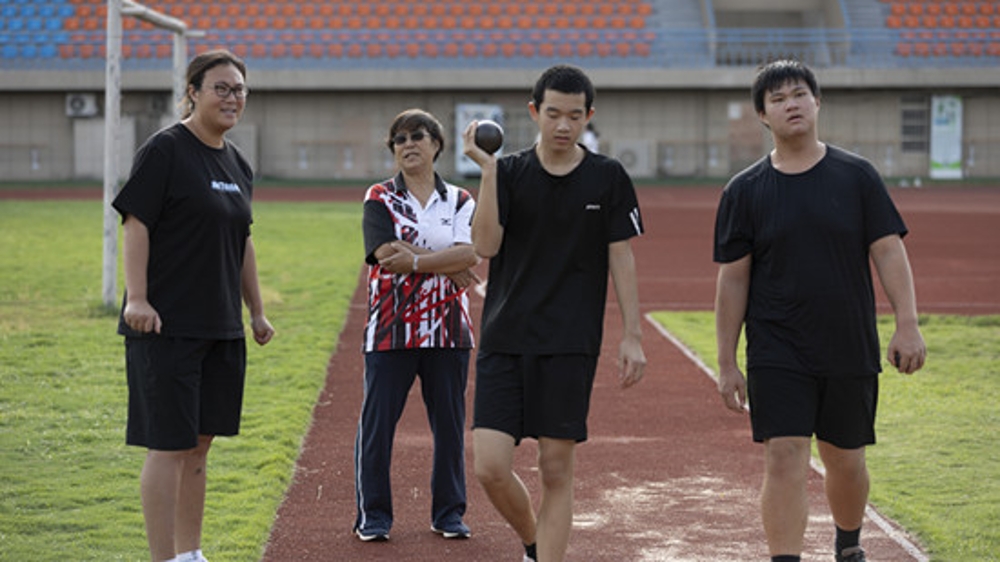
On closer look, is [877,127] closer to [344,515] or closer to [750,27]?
[750,27]

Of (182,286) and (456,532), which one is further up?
(182,286)

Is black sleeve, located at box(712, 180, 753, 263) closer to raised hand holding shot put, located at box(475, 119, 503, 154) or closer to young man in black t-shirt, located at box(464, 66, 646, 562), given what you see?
young man in black t-shirt, located at box(464, 66, 646, 562)

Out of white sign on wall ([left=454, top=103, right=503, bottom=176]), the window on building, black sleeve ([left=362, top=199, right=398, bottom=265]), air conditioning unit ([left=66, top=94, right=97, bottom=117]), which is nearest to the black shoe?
black sleeve ([left=362, top=199, right=398, bottom=265])

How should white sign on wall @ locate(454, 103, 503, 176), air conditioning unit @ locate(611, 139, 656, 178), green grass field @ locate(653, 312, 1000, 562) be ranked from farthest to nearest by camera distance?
air conditioning unit @ locate(611, 139, 656, 178)
white sign on wall @ locate(454, 103, 503, 176)
green grass field @ locate(653, 312, 1000, 562)

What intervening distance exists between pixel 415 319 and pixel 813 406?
6.67ft

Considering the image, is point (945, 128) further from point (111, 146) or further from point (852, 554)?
point (852, 554)

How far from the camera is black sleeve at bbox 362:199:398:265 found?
695 cm

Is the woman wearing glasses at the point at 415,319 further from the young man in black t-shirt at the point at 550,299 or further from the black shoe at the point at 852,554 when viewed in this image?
the black shoe at the point at 852,554

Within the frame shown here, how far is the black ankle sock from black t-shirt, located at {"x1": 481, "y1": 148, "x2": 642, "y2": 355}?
1.27m

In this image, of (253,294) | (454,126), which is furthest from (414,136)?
(454,126)

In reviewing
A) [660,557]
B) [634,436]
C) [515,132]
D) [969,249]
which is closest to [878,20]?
[515,132]

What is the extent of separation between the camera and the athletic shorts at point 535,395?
5770mm

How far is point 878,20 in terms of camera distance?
47.0m

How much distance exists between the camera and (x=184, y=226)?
226 inches
